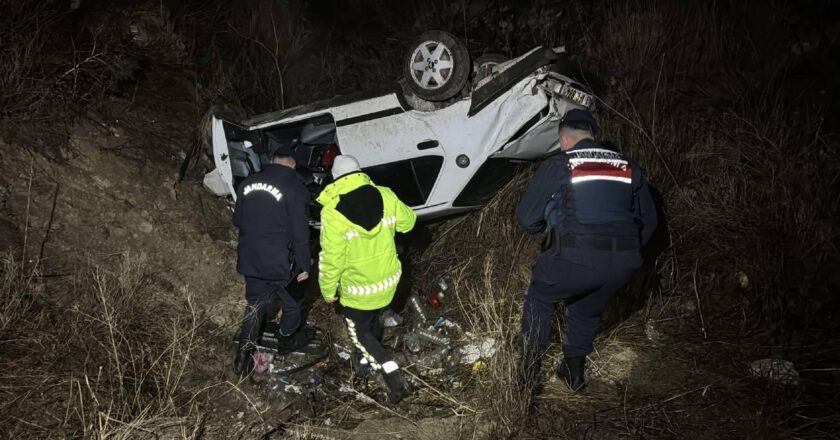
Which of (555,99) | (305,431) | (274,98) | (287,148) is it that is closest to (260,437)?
(305,431)

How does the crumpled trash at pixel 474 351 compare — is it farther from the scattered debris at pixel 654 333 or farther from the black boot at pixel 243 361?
the black boot at pixel 243 361

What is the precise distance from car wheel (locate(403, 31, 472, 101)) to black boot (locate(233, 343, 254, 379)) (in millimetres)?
2644

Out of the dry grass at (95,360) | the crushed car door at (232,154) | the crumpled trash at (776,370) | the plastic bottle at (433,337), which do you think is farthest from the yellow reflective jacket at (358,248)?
the crumpled trash at (776,370)

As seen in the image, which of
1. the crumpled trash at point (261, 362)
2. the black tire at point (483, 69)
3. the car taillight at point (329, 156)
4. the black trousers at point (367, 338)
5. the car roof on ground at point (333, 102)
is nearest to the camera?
the black trousers at point (367, 338)

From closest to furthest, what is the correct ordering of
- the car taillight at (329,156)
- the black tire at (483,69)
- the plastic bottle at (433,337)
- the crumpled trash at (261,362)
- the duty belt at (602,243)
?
1. the duty belt at (602,243)
2. the crumpled trash at (261,362)
3. the plastic bottle at (433,337)
4. the black tire at (483,69)
5. the car taillight at (329,156)

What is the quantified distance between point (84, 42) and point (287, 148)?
3816 mm

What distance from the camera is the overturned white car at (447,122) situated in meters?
4.64

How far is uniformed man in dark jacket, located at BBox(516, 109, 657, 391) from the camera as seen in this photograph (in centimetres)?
340

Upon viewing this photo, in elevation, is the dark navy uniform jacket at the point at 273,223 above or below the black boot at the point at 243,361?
above

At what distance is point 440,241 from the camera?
19.8ft

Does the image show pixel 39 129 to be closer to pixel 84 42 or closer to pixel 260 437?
pixel 84 42

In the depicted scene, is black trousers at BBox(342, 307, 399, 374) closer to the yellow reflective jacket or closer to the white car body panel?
the yellow reflective jacket

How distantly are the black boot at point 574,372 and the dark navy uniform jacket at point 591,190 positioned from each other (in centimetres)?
99

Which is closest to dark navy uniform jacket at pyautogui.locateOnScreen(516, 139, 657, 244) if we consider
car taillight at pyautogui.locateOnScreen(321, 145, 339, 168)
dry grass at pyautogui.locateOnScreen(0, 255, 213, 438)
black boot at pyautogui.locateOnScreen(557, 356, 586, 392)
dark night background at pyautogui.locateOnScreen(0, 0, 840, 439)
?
dark night background at pyautogui.locateOnScreen(0, 0, 840, 439)
